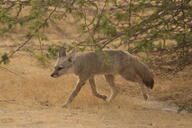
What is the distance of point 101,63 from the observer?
1002 centimetres

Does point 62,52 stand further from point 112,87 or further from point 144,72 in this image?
point 144,72

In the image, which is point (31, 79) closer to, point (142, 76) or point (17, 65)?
point (17, 65)

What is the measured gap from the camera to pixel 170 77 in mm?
12383

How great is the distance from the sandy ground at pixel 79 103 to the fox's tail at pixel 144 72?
0.42 meters

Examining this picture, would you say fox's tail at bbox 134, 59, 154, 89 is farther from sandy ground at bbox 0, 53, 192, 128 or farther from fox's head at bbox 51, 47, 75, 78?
fox's head at bbox 51, 47, 75, 78

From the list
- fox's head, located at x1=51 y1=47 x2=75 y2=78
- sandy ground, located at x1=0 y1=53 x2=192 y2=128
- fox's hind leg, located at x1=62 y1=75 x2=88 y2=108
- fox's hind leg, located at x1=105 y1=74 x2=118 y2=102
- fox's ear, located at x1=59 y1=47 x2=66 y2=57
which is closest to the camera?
sandy ground, located at x1=0 y1=53 x2=192 y2=128

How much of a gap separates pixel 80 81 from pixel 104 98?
547mm

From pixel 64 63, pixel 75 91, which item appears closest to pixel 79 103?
pixel 75 91

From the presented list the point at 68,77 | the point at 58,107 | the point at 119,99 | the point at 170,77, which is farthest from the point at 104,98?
the point at 170,77

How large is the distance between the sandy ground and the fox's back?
1.83ft

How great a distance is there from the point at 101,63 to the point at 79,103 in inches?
36.2

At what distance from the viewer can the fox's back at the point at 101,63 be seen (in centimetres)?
998

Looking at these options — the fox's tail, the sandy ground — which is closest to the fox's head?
the sandy ground

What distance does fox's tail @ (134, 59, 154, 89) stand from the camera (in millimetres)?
10086
